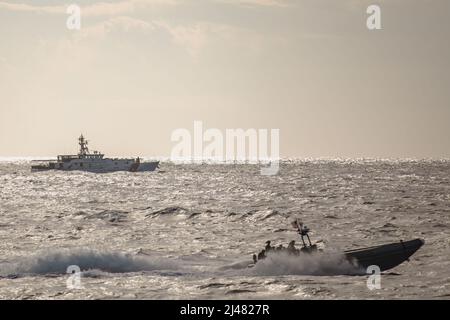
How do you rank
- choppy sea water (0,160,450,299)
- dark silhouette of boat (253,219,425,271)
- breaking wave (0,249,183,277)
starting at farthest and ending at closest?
1. breaking wave (0,249,183,277)
2. dark silhouette of boat (253,219,425,271)
3. choppy sea water (0,160,450,299)

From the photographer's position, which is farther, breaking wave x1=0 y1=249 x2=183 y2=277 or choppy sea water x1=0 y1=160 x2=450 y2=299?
breaking wave x1=0 y1=249 x2=183 y2=277

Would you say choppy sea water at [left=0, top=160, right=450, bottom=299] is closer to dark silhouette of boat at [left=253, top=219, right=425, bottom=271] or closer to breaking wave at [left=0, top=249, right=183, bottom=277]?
breaking wave at [left=0, top=249, right=183, bottom=277]

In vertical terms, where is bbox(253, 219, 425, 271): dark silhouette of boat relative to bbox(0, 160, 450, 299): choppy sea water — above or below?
above

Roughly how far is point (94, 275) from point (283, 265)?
899cm

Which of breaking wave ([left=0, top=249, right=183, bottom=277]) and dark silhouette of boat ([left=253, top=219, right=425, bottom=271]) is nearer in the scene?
dark silhouette of boat ([left=253, top=219, right=425, bottom=271])

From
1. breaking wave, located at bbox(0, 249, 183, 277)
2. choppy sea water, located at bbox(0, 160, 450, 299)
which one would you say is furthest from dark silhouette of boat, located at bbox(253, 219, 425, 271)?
breaking wave, located at bbox(0, 249, 183, 277)

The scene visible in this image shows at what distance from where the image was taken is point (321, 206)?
70625mm

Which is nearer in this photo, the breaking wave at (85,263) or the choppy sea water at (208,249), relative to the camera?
the choppy sea water at (208,249)

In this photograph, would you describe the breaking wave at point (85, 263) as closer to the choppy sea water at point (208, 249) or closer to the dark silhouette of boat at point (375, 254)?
the choppy sea water at point (208, 249)

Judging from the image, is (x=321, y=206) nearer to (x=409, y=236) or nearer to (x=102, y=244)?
(x=409, y=236)

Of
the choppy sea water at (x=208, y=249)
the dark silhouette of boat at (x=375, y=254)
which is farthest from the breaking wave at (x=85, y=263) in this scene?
the dark silhouette of boat at (x=375, y=254)

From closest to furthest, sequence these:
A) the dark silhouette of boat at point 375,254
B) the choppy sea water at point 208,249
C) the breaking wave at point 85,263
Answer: the choppy sea water at point 208,249 < the dark silhouette of boat at point 375,254 < the breaking wave at point 85,263

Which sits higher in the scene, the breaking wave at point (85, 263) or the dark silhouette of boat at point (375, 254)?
the dark silhouette of boat at point (375, 254)

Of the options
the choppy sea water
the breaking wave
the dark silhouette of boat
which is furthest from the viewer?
the breaking wave
